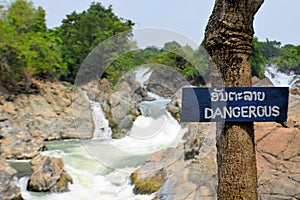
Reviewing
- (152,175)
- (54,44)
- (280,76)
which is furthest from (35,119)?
(280,76)

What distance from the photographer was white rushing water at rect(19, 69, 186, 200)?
108 inches

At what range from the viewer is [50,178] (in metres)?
5.18

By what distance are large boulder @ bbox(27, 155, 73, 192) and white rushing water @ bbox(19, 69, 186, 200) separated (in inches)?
4.2

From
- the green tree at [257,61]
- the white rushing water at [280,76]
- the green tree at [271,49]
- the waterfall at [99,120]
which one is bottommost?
the waterfall at [99,120]

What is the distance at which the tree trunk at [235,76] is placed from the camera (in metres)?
1.62

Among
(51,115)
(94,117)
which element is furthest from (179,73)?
(51,115)

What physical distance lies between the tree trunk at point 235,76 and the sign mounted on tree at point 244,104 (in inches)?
2.2

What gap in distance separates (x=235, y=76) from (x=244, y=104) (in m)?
0.16

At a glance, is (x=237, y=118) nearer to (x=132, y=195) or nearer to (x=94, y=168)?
(x=132, y=195)

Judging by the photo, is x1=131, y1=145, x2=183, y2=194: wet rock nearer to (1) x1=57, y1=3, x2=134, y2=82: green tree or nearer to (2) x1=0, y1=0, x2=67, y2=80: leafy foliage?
(2) x1=0, y1=0, x2=67, y2=80: leafy foliage

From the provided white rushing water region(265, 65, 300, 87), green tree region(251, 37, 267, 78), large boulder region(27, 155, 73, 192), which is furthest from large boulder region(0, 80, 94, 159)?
white rushing water region(265, 65, 300, 87)

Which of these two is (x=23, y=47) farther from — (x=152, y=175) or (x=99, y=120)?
(x=152, y=175)

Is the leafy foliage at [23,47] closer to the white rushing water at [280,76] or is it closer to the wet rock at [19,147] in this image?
the wet rock at [19,147]

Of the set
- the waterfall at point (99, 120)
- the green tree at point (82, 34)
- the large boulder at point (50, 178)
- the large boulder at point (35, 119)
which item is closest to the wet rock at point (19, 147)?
the large boulder at point (35, 119)
